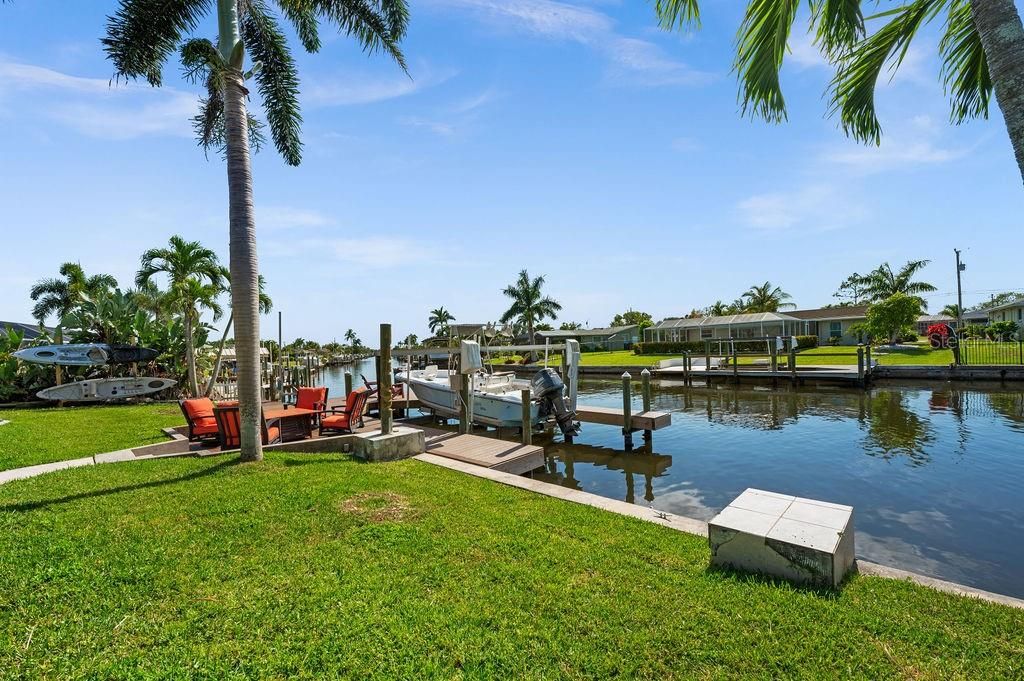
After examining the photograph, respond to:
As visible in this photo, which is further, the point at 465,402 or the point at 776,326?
the point at 776,326

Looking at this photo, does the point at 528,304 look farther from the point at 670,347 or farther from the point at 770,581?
the point at 770,581

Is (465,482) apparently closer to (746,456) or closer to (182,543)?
(182,543)

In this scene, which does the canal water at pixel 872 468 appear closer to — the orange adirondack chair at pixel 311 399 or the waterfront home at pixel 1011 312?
the orange adirondack chair at pixel 311 399

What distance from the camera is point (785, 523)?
4.15m

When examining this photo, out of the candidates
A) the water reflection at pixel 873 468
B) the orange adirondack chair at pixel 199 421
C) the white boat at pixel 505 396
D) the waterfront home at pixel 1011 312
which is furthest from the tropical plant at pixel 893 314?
the orange adirondack chair at pixel 199 421

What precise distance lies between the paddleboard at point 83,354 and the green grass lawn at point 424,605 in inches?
529

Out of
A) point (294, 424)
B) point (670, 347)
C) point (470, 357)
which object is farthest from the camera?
point (670, 347)

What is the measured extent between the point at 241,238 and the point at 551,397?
27.4ft

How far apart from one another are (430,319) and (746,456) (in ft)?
225

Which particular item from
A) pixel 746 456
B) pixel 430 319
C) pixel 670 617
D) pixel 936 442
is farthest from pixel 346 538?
pixel 430 319

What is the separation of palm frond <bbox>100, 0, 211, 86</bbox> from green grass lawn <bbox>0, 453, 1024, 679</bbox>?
7.16 meters

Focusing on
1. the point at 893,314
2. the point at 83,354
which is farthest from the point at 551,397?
the point at 893,314

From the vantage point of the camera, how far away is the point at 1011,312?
45.9 metres

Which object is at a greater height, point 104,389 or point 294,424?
point 104,389
